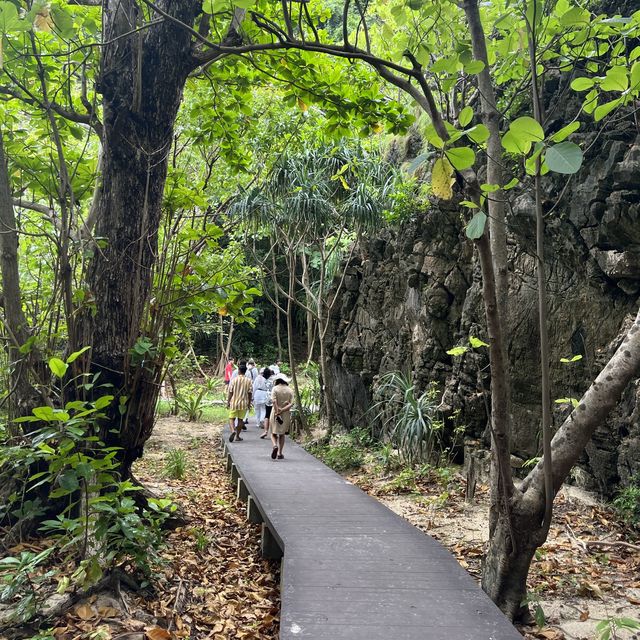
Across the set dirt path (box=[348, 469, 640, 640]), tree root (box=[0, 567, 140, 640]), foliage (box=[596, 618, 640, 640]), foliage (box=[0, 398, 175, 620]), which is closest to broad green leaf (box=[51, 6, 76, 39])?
foliage (box=[0, 398, 175, 620])

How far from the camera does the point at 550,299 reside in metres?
6.45

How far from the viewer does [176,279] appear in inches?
177

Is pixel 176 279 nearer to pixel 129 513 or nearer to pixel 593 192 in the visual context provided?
pixel 129 513

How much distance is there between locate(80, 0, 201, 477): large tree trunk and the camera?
3906 mm

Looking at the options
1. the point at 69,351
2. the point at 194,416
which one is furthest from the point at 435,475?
the point at 194,416

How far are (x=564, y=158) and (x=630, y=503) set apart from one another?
4555 mm

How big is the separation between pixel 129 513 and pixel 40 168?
2627 millimetres

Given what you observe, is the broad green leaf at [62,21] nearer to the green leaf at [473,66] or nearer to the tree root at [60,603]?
the green leaf at [473,66]

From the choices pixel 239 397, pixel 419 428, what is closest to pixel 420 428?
pixel 419 428

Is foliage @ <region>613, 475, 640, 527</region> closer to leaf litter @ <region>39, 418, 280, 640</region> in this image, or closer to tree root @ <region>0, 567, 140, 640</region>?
leaf litter @ <region>39, 418, 280, 640</region>

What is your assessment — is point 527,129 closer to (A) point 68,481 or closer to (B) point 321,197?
(A) point 68,481

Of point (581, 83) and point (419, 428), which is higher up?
point (581, 83)

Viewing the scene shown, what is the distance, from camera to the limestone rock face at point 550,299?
5.58 m

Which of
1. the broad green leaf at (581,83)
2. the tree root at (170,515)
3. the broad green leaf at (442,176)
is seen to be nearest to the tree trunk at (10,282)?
the tree root at (170,515)
